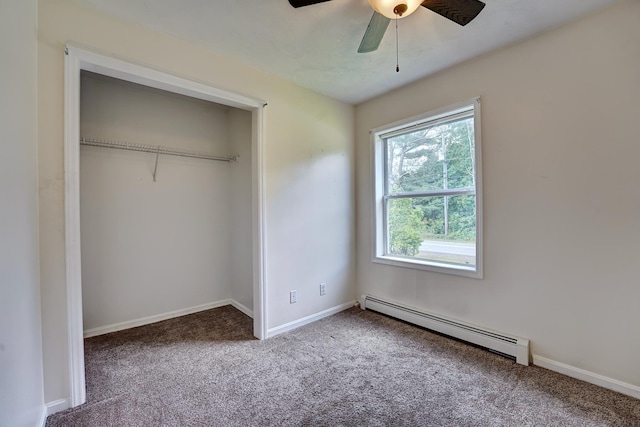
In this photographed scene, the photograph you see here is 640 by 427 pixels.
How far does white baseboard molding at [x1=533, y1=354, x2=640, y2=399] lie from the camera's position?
69.4 inches

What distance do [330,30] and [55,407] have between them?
2929mm

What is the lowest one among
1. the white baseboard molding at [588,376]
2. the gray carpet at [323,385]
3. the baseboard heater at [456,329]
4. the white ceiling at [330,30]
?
the gray carpet at [323,385]

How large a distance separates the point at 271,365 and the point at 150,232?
1957 millimetres

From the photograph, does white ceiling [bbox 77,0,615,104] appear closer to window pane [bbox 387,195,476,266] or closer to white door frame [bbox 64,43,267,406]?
white door frame [bbox 64,43,267,406]

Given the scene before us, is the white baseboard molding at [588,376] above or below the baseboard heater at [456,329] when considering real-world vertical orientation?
below

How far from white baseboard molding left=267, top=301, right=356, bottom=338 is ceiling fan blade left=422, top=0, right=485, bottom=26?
2709 millimetres

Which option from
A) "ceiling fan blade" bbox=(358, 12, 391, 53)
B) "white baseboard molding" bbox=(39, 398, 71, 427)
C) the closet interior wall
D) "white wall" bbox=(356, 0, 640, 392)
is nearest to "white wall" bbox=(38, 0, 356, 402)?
"white baseboard molding" bbox=(39, 398, 71, 427)

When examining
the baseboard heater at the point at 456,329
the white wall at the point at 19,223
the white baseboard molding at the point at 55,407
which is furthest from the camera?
the baseboard heater at the point at 456,329

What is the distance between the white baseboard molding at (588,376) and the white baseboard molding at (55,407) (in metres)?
3.15

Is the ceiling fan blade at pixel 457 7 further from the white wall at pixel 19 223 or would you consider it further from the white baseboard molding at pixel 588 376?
the white baseboard molding at pixel 588 376

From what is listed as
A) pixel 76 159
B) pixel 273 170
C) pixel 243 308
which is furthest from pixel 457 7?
pixel 243 308

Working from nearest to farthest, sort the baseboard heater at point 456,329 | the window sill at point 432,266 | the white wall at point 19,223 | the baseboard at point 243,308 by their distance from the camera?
the white wall at point 19,223 < the baseboard heater at point 456,329 < the window sill at point 432,266 < the baseboard at point 243,308

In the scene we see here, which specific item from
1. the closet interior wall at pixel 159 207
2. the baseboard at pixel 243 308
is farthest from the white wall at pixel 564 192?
the closet interior wall at pixel 159 207

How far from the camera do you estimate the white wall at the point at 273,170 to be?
166 centimetres
